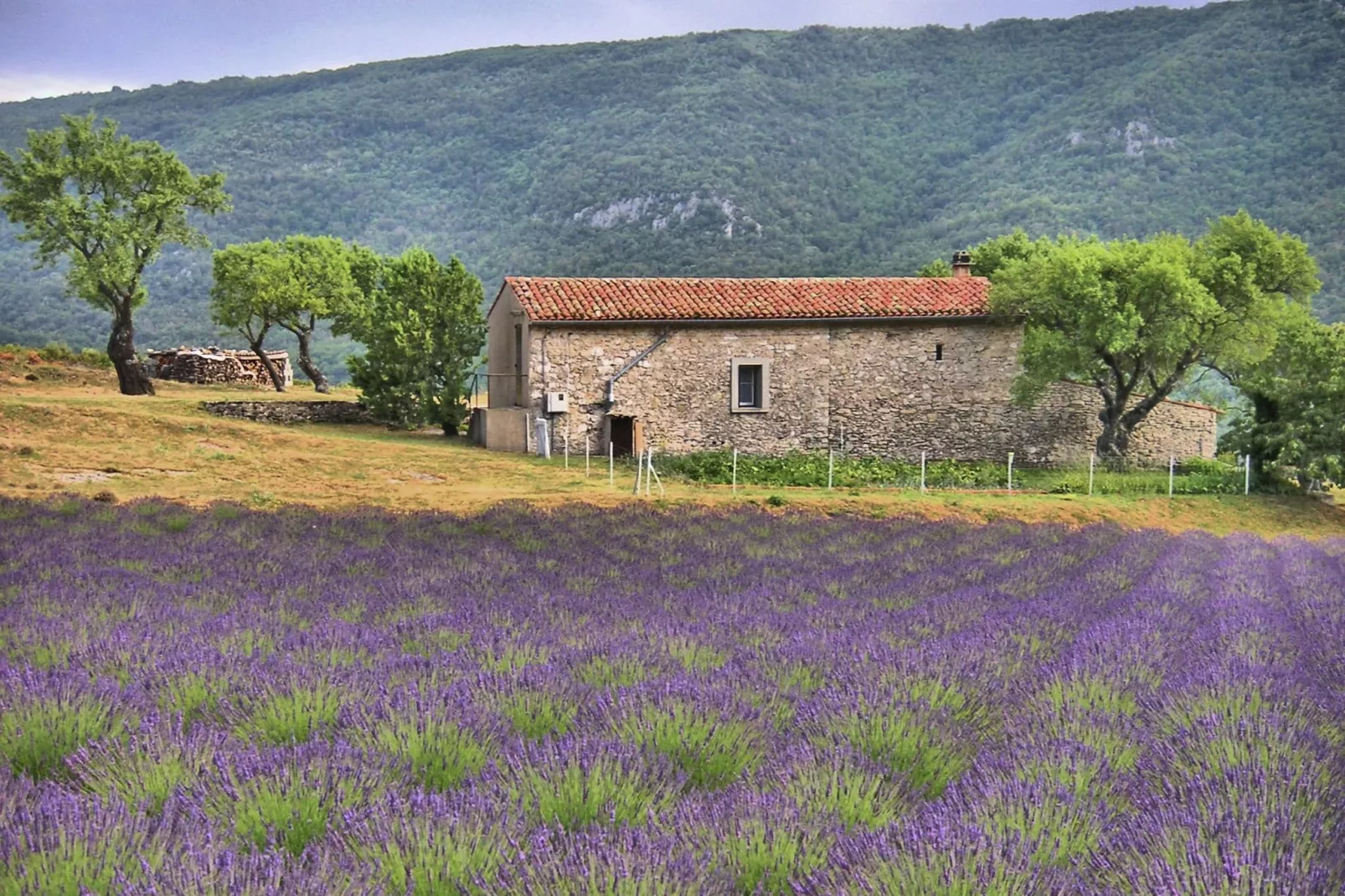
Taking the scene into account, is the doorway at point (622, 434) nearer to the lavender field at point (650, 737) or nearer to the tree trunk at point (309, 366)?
the tree trunk at point (309, 366)

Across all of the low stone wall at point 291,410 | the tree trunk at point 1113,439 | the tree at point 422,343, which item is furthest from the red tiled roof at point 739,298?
the low stone wall at point 291,410

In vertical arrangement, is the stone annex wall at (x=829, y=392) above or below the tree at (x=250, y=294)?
below

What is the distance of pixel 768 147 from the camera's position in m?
80.8

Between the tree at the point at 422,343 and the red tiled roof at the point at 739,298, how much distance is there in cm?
146

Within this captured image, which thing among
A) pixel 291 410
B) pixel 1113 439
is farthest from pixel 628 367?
pixel 1113 439

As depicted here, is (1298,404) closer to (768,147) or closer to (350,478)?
(350,478)

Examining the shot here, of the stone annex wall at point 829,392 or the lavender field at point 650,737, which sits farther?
the stone annex wall at point 829,392

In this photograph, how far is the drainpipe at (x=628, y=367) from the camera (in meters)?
22.8

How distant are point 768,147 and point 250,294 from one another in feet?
184

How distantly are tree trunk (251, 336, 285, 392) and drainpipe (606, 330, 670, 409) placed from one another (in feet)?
47.4

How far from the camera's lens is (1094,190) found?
219 feet

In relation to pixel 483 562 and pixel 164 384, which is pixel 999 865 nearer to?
pixel 483 562

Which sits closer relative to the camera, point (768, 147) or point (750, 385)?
point (750, 385)

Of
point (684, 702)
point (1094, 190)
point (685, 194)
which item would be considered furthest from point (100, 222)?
point (1094, 190)
